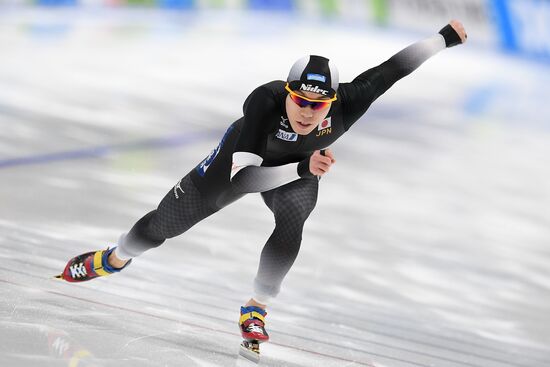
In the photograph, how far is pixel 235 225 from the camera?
6.38 metres

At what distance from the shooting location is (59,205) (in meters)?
6.15

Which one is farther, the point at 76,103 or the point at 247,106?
the point at 76,103

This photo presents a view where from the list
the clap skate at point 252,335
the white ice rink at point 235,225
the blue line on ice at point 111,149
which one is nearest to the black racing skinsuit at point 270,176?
the clap skate at point 252,335

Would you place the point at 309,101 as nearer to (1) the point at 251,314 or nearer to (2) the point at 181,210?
(2) the point at 181,210

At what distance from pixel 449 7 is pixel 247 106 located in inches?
552

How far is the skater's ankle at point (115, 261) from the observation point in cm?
465

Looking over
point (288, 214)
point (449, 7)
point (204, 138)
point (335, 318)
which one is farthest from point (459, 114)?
point (288, 214)

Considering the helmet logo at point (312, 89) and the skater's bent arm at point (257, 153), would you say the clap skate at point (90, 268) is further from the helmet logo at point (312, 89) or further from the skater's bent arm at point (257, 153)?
the helmet logo at point (312, 89)

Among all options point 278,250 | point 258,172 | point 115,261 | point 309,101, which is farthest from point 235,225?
point 309,101

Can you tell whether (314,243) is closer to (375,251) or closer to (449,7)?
(375,251)

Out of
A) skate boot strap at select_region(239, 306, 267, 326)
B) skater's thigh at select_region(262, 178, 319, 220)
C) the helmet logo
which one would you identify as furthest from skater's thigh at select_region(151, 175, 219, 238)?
the helmet logo

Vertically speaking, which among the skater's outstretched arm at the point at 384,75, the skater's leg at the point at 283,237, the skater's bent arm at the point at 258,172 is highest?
the skater's outstretched arm at the point at 384,75

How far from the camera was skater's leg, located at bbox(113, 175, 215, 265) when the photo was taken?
4.34m

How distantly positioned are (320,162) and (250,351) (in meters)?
0.84
